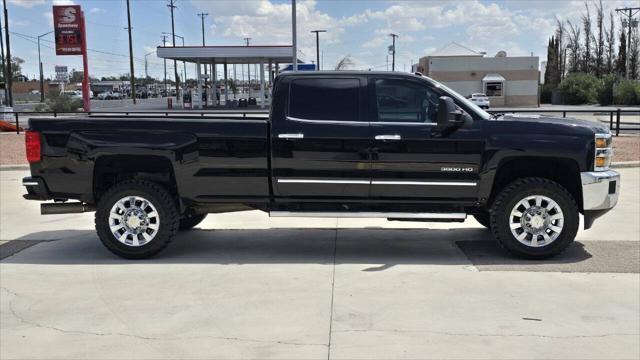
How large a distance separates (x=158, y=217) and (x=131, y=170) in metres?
0.65

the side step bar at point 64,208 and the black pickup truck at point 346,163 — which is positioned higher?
the black pickup truck at point 346,163

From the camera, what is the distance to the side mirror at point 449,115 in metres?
6.39

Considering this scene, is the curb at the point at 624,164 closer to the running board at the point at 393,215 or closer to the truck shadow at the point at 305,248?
the truck shadow at the point at 305,248

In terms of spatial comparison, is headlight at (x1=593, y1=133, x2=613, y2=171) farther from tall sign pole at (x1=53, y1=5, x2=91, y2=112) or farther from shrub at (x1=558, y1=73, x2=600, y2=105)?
shrub at (x1=558, y1=73, x2=600, y2=105)

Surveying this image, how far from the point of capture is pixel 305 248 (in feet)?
24.0

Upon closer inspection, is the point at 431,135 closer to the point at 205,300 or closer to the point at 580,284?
the point at 580,284

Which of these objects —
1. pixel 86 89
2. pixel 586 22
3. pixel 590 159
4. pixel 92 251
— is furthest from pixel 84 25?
pixel 586 22

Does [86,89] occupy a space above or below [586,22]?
below

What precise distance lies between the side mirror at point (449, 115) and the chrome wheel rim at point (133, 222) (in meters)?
3.15

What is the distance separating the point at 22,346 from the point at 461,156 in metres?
4.38

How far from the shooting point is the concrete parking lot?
4496 millimetres

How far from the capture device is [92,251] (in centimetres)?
727

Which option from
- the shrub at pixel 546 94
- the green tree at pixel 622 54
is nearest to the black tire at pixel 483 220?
the shrub at pixel 546 94

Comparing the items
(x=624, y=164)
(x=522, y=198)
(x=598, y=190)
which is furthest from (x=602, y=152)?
(x=624, y=164)
